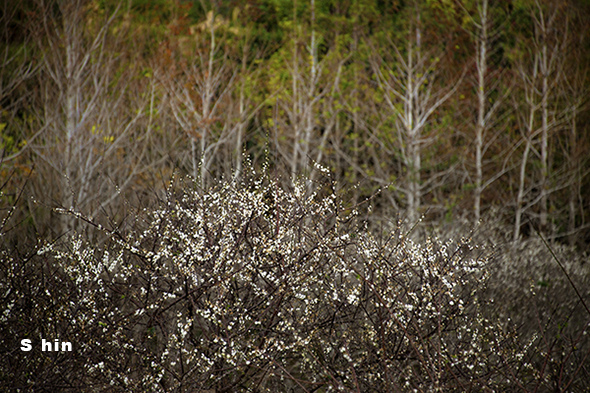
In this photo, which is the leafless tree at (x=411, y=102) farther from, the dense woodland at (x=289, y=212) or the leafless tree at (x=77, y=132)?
the leafless tree at (x=77, y=132)

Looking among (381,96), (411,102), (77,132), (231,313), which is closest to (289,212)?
(231,313)

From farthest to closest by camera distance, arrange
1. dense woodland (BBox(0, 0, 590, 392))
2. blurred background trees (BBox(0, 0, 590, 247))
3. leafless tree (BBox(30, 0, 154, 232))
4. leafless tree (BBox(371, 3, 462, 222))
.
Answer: leafless tree (BBox(371, 3, 462, 222)) < blurred background trees (BBox(0, 0, 590, 247)) < leafless tree (BBox(30, 0, 154, 232)) < dense woodland (BBox(0, 0, 590, 392))

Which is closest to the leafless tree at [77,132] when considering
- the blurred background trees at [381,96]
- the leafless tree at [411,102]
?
the blurred background trees at [381,96]

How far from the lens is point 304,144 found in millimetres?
13898

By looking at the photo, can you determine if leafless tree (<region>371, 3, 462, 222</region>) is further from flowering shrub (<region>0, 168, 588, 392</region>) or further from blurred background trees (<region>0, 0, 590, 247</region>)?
flowering shrub (<region>0, 168, 588, 392</region>)

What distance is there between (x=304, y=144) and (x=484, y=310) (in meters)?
8.56

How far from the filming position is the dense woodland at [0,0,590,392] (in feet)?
12.3

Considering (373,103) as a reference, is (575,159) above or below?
below

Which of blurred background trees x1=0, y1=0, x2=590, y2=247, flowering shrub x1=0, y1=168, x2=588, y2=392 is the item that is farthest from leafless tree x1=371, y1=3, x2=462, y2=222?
flowering shrub x1=0, y1=168, x2=588, y2=392

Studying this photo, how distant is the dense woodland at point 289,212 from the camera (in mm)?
3754

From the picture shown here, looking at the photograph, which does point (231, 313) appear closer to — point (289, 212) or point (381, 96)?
point (289, 212)

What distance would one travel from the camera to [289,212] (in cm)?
402

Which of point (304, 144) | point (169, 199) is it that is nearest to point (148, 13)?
point (304, 144)

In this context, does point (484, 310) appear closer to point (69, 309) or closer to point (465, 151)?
point (69, 309)
